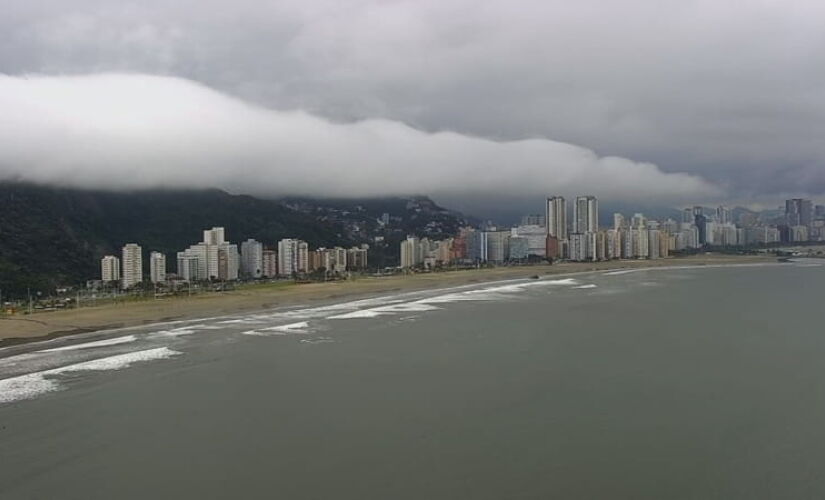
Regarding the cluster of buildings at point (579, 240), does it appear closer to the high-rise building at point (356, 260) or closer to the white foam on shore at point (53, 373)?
the high-rise building at point (356, 260)

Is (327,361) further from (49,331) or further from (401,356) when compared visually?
(49,331)

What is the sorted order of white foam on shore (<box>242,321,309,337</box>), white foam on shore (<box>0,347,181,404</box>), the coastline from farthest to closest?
the coastline, white foam on shore (<box>242,321,309,337</box>), white foam on shore (<box>0,347,181,404</box>)

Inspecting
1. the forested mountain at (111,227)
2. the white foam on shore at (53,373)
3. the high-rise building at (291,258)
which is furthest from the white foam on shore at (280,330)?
the high-rise building at (291,258)

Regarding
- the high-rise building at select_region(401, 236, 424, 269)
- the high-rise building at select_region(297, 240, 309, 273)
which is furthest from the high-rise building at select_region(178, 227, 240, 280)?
the high-rise building at select_region(401, 236, 424, 269)

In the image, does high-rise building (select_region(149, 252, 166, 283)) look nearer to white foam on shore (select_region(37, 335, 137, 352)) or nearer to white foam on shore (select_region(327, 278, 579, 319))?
white foam on shore (select_region(327, 278, 579, 319))

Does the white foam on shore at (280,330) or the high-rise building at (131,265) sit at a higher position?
the high-rise building at (131,265)
